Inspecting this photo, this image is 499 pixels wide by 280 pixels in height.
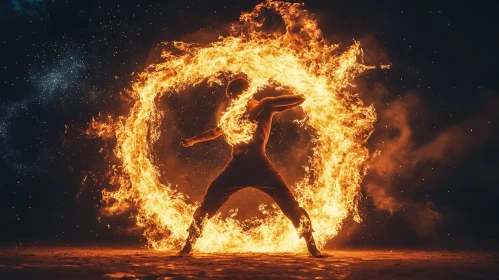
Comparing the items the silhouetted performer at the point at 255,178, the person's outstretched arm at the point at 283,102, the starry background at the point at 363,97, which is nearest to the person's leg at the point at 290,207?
the silhouetted performer at the point at 255,178

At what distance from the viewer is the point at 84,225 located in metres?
12.9

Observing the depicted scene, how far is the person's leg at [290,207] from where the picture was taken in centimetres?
869

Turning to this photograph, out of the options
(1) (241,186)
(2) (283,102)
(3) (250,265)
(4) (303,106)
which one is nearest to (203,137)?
(1) (241,186)

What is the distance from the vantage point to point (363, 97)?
39.6 feet

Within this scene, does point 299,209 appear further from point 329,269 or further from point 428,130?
point 428,130

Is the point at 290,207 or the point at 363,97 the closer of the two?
the point at 290,207

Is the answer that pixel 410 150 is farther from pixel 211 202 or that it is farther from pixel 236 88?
pixel 211 202

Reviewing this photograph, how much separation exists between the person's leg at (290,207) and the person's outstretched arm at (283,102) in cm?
95

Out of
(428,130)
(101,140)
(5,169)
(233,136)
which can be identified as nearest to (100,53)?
(101,140)

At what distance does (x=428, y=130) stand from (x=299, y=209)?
466 cm

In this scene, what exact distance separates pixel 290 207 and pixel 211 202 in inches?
47.5

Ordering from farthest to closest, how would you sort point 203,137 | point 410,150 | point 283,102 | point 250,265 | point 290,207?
1. point 410,150
2. point 203,137
3. point 283,102
4. point 290,207
5. point 250,265

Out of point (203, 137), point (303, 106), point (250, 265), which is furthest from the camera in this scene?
point (303, 106)

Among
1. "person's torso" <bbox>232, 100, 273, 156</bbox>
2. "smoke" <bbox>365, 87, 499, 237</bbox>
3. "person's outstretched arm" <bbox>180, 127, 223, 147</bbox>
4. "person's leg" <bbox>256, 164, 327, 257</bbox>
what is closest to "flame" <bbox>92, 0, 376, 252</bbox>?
"person's torso" <bbox>232, 100, 273, 156</bbox>
